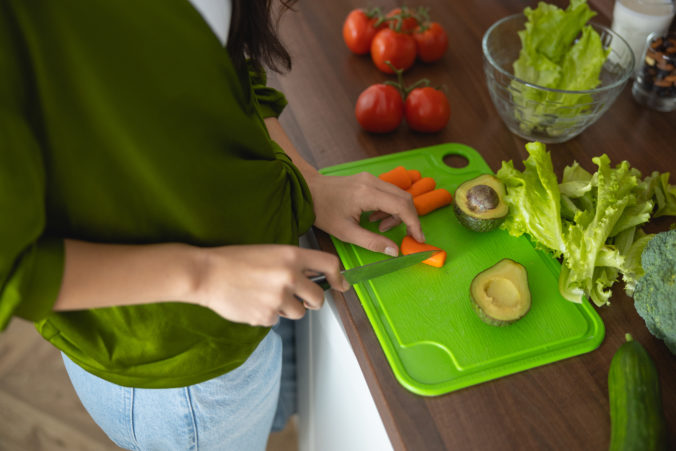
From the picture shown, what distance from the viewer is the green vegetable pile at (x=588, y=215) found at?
3.08 feet

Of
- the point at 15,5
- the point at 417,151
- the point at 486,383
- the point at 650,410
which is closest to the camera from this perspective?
the point at 15,5

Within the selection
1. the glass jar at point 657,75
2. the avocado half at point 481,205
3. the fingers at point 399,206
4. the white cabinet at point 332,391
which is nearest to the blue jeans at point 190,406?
the white cabinet at point 332,391

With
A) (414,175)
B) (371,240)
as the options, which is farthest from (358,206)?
(414,175)

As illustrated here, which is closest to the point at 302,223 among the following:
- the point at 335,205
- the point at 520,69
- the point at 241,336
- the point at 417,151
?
the point at 335,205

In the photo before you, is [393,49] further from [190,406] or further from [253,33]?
[190,406]

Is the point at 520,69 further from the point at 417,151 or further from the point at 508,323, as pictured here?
the point at 508,323

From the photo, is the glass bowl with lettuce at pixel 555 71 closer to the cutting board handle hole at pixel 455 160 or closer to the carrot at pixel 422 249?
the cutting board handle hole at pixel 455 160

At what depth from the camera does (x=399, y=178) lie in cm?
112

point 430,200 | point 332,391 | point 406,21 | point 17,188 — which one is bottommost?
point 332,391

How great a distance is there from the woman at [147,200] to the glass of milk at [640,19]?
0.87 m

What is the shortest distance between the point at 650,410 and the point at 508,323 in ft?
0.75

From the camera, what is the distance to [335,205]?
1.03 meters

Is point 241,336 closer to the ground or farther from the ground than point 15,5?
closer to the ground

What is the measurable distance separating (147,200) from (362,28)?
3.04 feet
